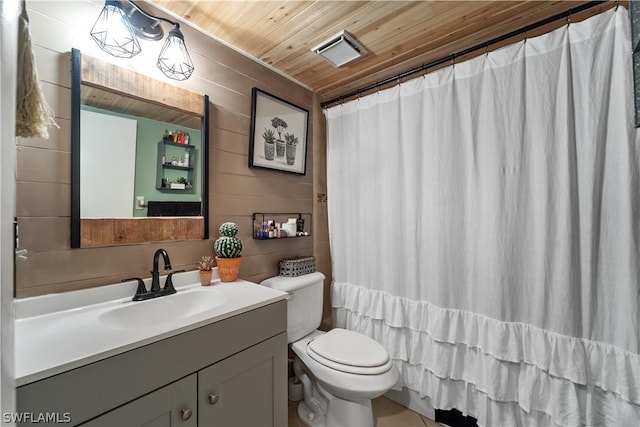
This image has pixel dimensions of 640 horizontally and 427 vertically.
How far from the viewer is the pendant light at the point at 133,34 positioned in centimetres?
104

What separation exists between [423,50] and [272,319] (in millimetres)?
1773

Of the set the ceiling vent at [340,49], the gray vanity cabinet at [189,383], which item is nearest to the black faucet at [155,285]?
the gray vanity cabinet at [189,383]

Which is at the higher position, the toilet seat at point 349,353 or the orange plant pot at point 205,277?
the orange plant pot at point 205,277

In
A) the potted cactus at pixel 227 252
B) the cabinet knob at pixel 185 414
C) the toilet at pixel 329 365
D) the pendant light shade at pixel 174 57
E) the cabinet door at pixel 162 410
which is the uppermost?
the pendant light shade at pixel 174 57

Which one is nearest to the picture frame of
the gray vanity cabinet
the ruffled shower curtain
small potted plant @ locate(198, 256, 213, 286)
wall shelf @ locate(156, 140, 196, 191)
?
wall shelf @ locate(156, 140, 196, 191)

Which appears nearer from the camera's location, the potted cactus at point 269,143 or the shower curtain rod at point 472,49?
the shower curtain rod at point 472,49

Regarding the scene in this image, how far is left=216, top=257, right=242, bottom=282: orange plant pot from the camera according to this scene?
1355 mm

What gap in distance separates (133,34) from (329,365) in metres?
1.79

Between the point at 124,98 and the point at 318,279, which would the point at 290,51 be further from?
the point at 318,279

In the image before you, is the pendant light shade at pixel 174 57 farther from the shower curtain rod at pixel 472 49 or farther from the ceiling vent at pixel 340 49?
the shower curtain rod at pixel 472 49

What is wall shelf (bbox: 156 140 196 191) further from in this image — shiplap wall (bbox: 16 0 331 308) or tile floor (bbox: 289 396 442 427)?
tile floor (bbox: 289 396 442 427)

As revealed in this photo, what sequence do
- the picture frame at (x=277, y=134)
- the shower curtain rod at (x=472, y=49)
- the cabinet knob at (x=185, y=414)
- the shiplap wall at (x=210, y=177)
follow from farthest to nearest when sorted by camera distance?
the picture frame at (x=277, y=134) → the shower curtain rod at (x=472, y=49) → the shiplap wall at (x=210, y=177) → the cabinet knob at (x=185, y=414)

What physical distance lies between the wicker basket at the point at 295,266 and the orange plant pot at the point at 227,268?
0.38m

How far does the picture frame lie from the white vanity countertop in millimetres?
844
